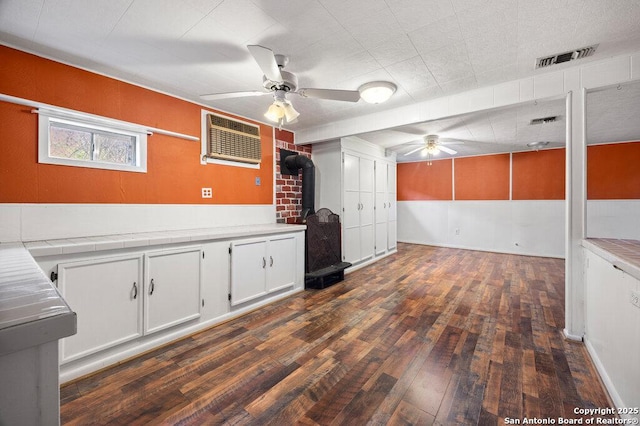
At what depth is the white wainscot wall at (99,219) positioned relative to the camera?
2047 mm

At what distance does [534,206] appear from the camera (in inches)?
233

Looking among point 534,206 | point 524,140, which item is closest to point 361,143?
point 524,140

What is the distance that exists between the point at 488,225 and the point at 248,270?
6015 millimetres

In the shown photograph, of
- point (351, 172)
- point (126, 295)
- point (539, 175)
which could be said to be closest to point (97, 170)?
point (126, 295)

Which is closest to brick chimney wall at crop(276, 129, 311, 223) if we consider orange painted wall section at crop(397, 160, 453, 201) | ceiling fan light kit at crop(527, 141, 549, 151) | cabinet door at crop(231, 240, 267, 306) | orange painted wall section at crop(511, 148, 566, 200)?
cabinet door at crop(231, 240, 267, 306)

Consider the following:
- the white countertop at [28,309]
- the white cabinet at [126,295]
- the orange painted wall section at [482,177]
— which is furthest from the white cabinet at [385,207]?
the white countertop at [28,309]

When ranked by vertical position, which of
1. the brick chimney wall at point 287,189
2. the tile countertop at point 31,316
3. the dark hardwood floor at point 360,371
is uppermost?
the brick chimney wall at point 287,189

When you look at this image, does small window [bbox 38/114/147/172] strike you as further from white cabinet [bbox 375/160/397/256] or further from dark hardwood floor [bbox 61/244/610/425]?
white cabinet [bbox 375/160/397/256]

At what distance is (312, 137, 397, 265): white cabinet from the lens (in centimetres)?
450

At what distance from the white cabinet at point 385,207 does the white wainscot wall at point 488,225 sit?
1590mm

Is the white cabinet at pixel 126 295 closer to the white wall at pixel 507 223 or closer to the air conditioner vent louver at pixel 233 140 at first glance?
the air conditioner vent louver at pixel 233 140

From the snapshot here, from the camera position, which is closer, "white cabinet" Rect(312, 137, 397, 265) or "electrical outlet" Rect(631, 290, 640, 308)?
"electrical outlet" Rect(631, 290, 640, 308)

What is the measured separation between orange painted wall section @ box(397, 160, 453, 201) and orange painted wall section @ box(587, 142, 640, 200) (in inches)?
104

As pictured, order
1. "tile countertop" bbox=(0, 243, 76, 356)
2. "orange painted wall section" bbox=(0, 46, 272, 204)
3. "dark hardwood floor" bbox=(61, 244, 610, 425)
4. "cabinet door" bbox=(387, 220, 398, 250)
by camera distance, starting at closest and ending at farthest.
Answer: "tile countertop" bbox=(0, 243, 76, 356) < "dark hardwood floor" bbox=(61, 244, 610, 425) < "orange painted wall section" bbox=(0, 46, 272, 204) < "cabinet door" bbox=(387, 220, 398, 250)
